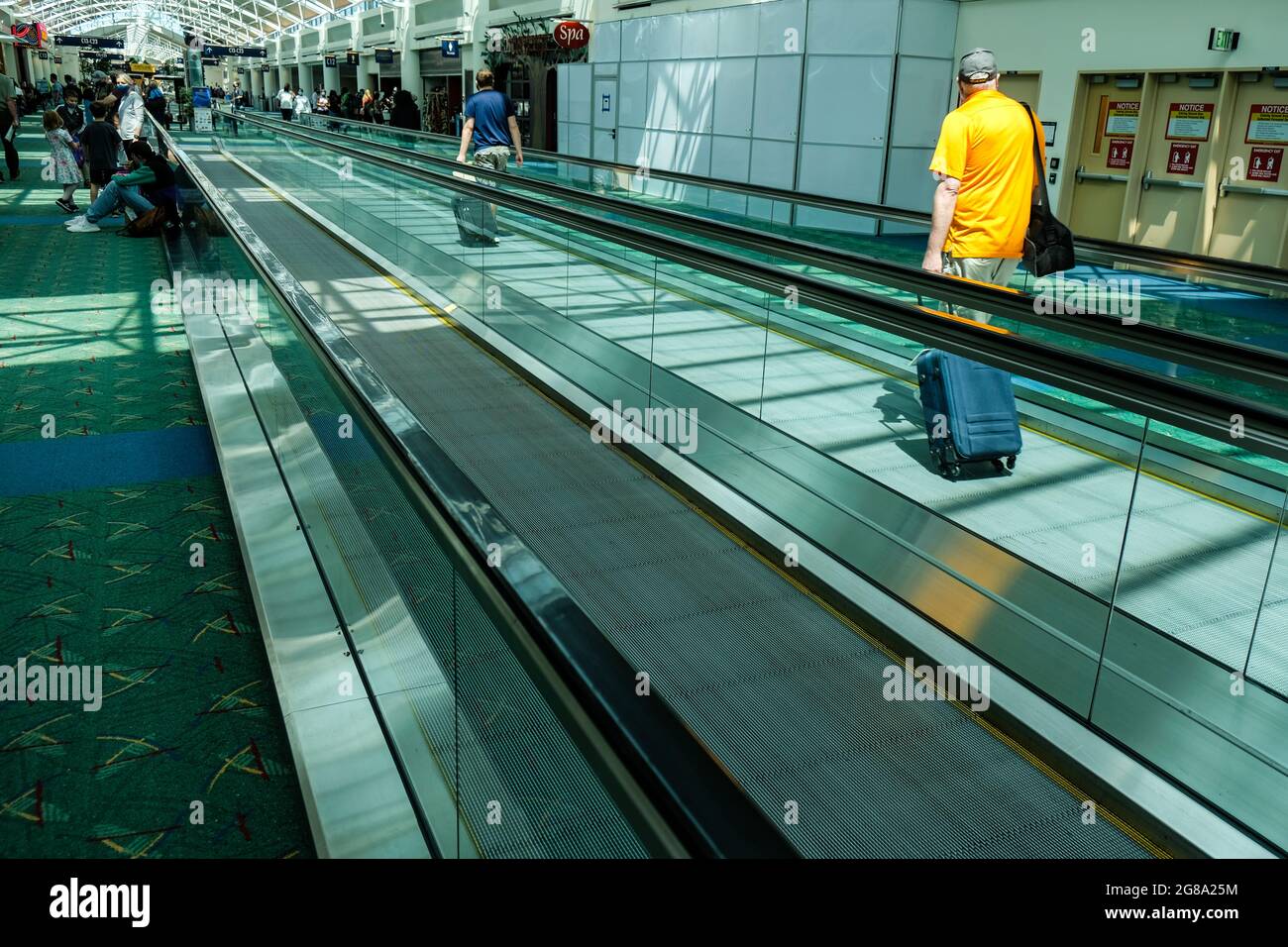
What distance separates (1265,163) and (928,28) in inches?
221

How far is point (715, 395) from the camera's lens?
17.0 ft

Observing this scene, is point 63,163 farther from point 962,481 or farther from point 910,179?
point 962,481

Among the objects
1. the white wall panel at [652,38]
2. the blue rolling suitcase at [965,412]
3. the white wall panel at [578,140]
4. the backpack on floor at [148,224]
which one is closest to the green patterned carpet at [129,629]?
the blue rolling suitcase at [965,412]

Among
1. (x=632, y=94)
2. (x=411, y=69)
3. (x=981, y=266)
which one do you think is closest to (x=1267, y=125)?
(x=981, y=266)

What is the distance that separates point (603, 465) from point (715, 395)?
2.26ft

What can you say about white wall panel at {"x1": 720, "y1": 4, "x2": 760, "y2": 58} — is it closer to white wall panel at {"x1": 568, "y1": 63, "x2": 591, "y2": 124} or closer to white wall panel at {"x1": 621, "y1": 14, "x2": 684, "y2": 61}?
white wall panel at {"x1": 621, "y1": 14, "x2": 684, "y2": 61}

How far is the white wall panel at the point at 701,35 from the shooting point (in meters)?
18.1

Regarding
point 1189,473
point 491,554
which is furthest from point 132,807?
point 1189,473

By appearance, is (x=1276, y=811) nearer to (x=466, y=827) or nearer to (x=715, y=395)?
(x=466, y=827)

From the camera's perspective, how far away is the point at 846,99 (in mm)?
15828

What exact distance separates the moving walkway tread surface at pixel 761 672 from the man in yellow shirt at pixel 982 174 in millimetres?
1959

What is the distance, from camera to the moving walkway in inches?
97.6

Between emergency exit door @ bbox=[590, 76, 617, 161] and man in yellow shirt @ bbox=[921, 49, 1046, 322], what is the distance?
17.3 m

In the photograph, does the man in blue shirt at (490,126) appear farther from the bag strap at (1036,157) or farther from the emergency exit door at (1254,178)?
the emergency exit door at (1254,178)
